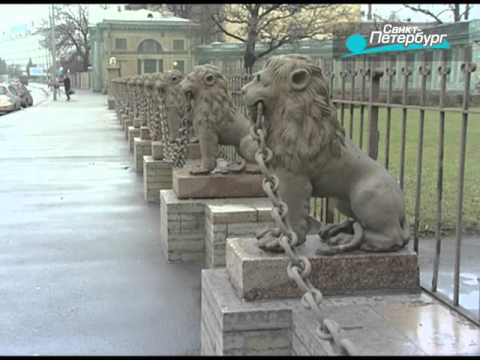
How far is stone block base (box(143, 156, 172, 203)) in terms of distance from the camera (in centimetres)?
916

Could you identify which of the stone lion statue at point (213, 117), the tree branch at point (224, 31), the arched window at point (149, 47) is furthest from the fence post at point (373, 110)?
the arched window at point (149, 47)

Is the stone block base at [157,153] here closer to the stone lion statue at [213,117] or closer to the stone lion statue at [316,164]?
the stone lion statue at [213,117]

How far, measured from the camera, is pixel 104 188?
11.1m

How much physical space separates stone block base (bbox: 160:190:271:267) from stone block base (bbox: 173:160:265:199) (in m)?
0.07

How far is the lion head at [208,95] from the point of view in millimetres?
6133

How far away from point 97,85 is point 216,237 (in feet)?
206

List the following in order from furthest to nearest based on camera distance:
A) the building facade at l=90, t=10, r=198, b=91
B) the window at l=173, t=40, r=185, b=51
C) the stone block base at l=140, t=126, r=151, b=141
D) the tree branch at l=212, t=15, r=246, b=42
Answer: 1. the window at l=173, t=40, r=185, b=51
2. the building facade at l=90, t=10, r=198, b=91
3. the tree branch at l=212, t=15, r=246, b=42
4. the stone block base at l=140, t=126, r=151, b=141

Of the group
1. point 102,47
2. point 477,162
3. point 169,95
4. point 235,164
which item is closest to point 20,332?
point 235,164

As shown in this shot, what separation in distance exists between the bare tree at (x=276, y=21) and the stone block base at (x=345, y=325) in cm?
3578

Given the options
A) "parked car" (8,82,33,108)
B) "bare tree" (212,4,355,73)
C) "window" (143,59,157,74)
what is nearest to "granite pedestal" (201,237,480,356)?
"bare tree" (212,4,355,73)

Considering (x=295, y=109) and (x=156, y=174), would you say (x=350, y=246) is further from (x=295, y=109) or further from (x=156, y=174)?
(x=156, y=174)

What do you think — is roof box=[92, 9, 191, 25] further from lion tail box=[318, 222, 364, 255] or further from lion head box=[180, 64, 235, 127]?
lion tail box=[318, 222, 364, 255]

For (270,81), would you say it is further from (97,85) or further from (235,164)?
(97,85)

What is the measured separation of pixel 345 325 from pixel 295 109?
1252 mm
